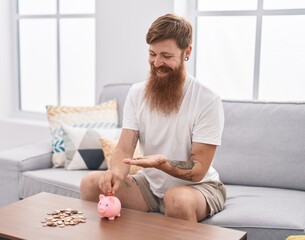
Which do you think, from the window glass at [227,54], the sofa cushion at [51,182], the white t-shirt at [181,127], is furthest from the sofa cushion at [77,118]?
the white t-shirt at [181,127]

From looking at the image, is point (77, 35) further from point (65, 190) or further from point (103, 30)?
point (65, 190)

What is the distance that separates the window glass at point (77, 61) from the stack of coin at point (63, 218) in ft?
6.67

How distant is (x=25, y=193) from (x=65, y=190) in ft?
1.04

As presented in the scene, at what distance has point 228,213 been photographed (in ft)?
Result: 7.36

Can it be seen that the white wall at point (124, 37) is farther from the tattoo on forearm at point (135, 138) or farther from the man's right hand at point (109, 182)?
the man's right hand at point (109, 182)

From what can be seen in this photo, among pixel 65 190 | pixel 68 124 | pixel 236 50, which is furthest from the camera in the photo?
pixel 236 50

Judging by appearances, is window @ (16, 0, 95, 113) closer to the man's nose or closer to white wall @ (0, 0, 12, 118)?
white wall @ (0, 0, 12, 118)

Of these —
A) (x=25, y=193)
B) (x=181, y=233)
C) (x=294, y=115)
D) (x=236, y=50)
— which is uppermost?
(x=236, y=50)

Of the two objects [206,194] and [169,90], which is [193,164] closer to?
[206,194]

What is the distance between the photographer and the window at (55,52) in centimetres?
398

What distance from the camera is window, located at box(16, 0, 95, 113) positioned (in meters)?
3.98

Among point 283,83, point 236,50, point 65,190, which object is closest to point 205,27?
point 236,50

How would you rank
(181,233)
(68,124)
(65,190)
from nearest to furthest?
(181,233), (65,190), (68,124)

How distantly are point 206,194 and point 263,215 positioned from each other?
0.26 meters
